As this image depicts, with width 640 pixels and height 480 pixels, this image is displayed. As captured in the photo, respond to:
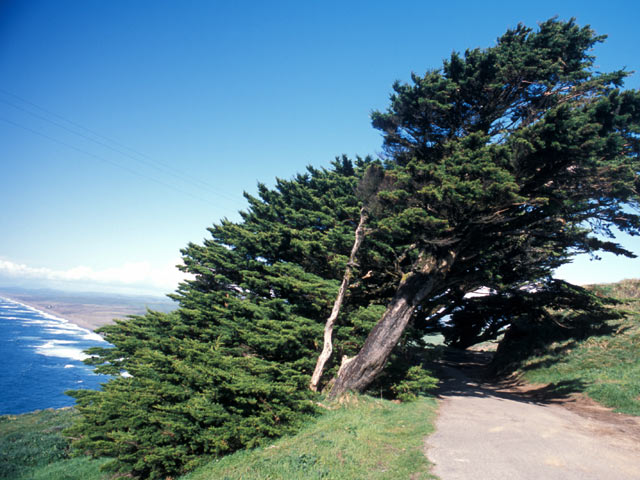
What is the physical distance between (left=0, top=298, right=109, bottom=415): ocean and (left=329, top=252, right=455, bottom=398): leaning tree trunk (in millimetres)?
24044

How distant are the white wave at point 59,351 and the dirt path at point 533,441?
7579 centimetres

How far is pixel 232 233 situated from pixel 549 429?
50.2ft

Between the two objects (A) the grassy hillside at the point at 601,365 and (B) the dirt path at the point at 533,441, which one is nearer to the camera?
(B) the dirt path at the point at 533,441

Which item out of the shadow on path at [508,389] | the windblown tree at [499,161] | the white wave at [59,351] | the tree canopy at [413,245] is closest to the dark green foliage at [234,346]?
the tree canopy at [413,245]

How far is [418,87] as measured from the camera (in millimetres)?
10062

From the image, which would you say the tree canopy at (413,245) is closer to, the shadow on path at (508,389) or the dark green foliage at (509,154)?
the dark green foliage at (509,154)

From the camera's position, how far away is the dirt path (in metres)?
4.53

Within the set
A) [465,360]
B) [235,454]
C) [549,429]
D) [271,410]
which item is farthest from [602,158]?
[465,360]

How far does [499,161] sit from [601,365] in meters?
9.60

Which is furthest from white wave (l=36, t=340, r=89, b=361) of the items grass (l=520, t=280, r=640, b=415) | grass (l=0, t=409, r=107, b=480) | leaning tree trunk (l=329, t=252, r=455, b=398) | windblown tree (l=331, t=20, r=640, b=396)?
grass (l=520, t=280, r=640, b=415)

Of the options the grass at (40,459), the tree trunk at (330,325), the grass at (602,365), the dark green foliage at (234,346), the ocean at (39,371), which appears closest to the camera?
the dark green foliage at (234,346)

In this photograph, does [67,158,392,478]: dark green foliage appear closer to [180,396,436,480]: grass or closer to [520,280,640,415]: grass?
[180,396,436,480]: grass

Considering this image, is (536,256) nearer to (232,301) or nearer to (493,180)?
(493,180)

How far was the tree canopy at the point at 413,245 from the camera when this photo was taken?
7.26 m
